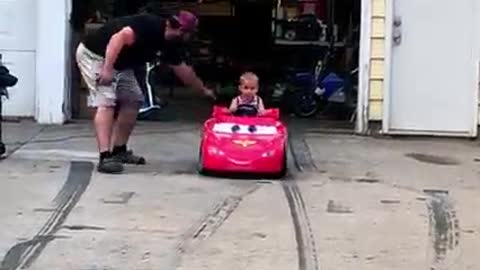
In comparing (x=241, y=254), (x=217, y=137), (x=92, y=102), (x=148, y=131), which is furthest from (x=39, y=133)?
(x=241, y=254)

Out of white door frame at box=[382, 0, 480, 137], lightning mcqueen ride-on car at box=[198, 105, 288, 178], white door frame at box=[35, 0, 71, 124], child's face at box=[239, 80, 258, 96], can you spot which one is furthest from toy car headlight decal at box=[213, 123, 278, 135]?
white door frame at box=[35, 0, 71, 124]

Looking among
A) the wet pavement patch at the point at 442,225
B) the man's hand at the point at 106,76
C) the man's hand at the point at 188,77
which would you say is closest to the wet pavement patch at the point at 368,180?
the wet pavement patch at the point at 442,225

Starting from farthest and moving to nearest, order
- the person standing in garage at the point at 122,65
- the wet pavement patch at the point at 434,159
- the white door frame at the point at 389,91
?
1. the white door frame at the point at 389,91
2. the wet pavement patch at the point at 434,159
3. the person standing in garage at the point at 122,65

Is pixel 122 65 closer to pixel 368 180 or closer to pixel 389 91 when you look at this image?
pixel 368 180

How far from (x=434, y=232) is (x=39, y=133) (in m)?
5.36

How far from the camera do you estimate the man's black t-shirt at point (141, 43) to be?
9148 millimetres

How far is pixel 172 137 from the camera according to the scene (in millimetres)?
11555

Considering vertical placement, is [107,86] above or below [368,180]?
above

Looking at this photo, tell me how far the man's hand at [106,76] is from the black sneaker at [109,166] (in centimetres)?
61

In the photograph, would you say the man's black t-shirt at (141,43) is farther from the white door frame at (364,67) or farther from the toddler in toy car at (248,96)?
the white door frame at (364,67)

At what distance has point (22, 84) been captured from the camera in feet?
41.0

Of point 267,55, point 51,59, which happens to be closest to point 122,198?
point 51,59

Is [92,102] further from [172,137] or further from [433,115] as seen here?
[433,115]

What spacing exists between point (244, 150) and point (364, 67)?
136 inches
